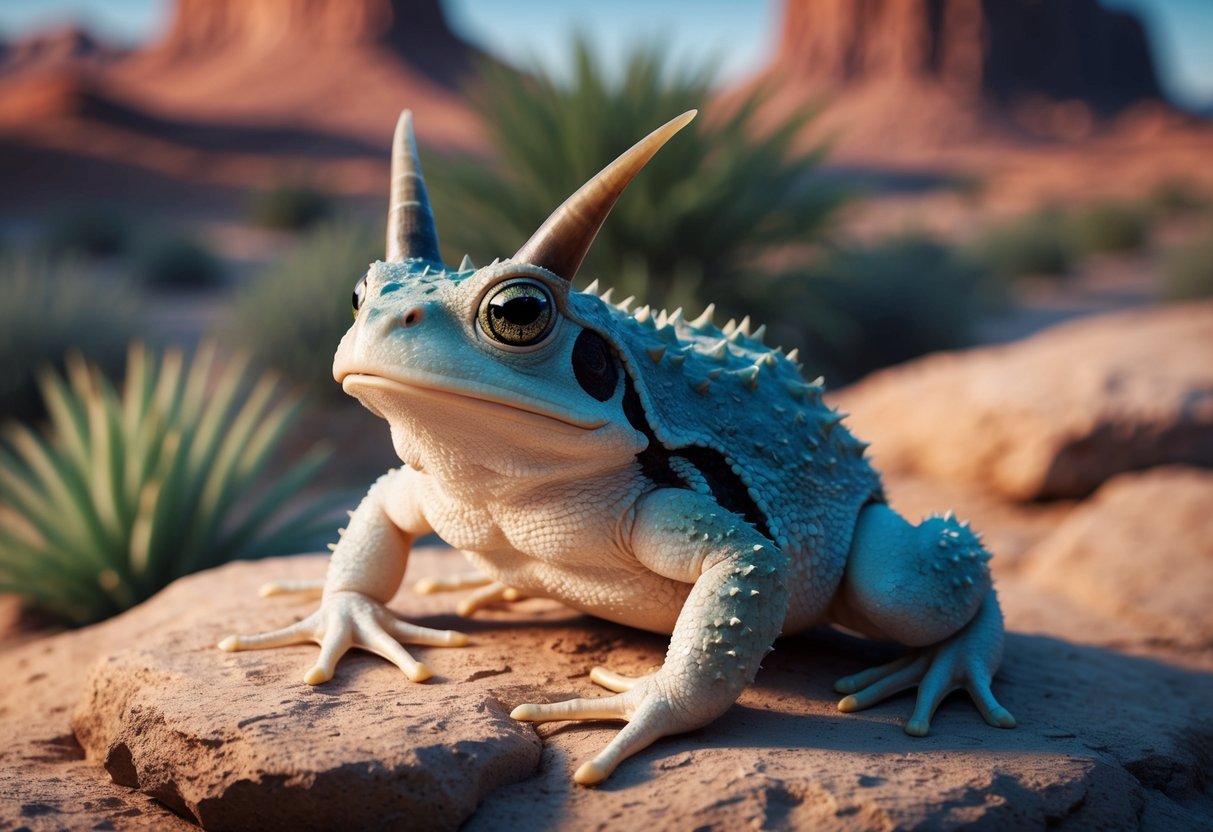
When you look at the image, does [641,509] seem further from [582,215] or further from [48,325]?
[48,325]

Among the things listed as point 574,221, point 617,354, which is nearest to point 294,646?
point 617,354

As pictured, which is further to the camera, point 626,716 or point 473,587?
point 473,587

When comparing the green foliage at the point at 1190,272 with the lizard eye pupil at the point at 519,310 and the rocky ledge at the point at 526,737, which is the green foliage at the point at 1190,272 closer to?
the rocky ledge at the point at 526,737

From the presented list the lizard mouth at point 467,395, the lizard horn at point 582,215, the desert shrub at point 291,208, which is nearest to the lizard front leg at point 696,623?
the lizard mouth at point 467,395

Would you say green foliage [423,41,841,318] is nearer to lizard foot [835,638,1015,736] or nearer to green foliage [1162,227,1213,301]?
lizard foot [835,638,1015,736]

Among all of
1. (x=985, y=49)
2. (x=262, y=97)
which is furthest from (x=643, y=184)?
(x=985, y=49)

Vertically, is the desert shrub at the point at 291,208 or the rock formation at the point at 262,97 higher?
the rock formation at the point at 262,97

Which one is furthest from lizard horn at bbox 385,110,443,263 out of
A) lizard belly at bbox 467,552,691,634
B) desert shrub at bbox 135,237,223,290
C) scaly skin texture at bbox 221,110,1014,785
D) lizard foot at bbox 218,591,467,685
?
desert shrub at bbox 135,237,223,290
